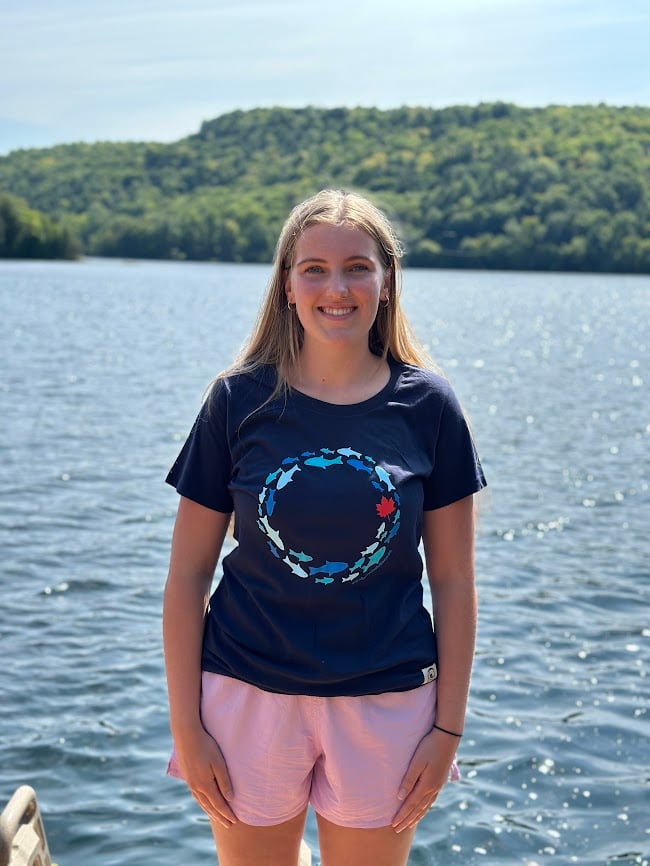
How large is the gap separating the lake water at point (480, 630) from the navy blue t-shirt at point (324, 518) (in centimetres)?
182

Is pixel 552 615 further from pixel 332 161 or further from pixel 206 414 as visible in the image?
pixel 332 161

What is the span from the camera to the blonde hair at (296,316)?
3.05 metres

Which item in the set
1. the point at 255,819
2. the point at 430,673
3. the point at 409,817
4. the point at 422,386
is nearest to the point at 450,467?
the point at 422,386

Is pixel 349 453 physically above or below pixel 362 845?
above

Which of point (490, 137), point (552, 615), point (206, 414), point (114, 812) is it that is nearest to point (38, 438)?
point (552, 615)

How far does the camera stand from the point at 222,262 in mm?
140125

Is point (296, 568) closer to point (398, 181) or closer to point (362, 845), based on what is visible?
point (362, 845)

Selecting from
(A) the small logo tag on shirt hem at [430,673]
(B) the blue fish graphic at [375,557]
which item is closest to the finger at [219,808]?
(A) the small logo tag on shirt hem at [430,673]

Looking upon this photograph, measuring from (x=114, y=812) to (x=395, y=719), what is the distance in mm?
4000

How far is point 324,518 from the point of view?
9.29 ft

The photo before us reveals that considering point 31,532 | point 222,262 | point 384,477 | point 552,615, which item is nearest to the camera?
point 384,477

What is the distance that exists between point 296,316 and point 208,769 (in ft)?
3.95

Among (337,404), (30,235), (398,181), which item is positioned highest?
(398,181)

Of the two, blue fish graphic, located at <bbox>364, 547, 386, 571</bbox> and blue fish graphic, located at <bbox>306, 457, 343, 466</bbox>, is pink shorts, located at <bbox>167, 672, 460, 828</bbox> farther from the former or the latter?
blue fish graphic, located at <bbox>306, 457, 343, 466</bbox>
